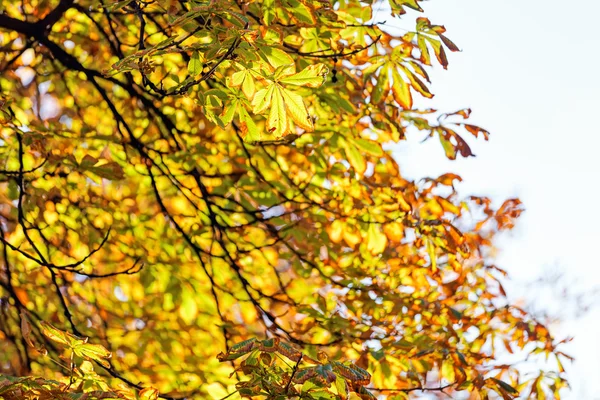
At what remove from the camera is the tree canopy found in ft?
10.9

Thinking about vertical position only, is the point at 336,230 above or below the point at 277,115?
above

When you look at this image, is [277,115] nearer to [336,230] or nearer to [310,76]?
[310,76]

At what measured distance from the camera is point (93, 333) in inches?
165

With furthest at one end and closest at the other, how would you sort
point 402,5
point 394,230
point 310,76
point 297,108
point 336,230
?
point 336,230 → point 394,230 → point 402,5 → point 297,108 → point 310,76

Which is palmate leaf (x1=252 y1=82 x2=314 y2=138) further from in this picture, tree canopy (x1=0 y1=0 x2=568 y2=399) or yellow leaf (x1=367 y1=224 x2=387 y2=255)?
yellow leaf (x1=367 y1=224 x2=387 y2=255)

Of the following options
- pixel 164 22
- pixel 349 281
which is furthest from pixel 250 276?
pixel 164 22

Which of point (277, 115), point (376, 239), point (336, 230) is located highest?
point (336, 230)

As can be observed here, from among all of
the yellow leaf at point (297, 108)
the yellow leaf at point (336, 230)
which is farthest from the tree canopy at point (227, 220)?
the yellow leaf at point (297, 108)

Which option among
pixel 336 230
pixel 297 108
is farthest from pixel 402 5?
pixel 336 230

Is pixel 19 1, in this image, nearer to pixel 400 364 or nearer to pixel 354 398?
pixel 400 364

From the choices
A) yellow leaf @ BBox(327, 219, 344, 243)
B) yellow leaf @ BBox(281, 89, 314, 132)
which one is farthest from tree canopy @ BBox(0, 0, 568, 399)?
yellow leaf @ BBox(281, 89, 314, 132)

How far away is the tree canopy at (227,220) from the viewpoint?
3.33 meters

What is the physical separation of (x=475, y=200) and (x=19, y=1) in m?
3.39

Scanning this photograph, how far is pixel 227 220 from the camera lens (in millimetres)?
4559
